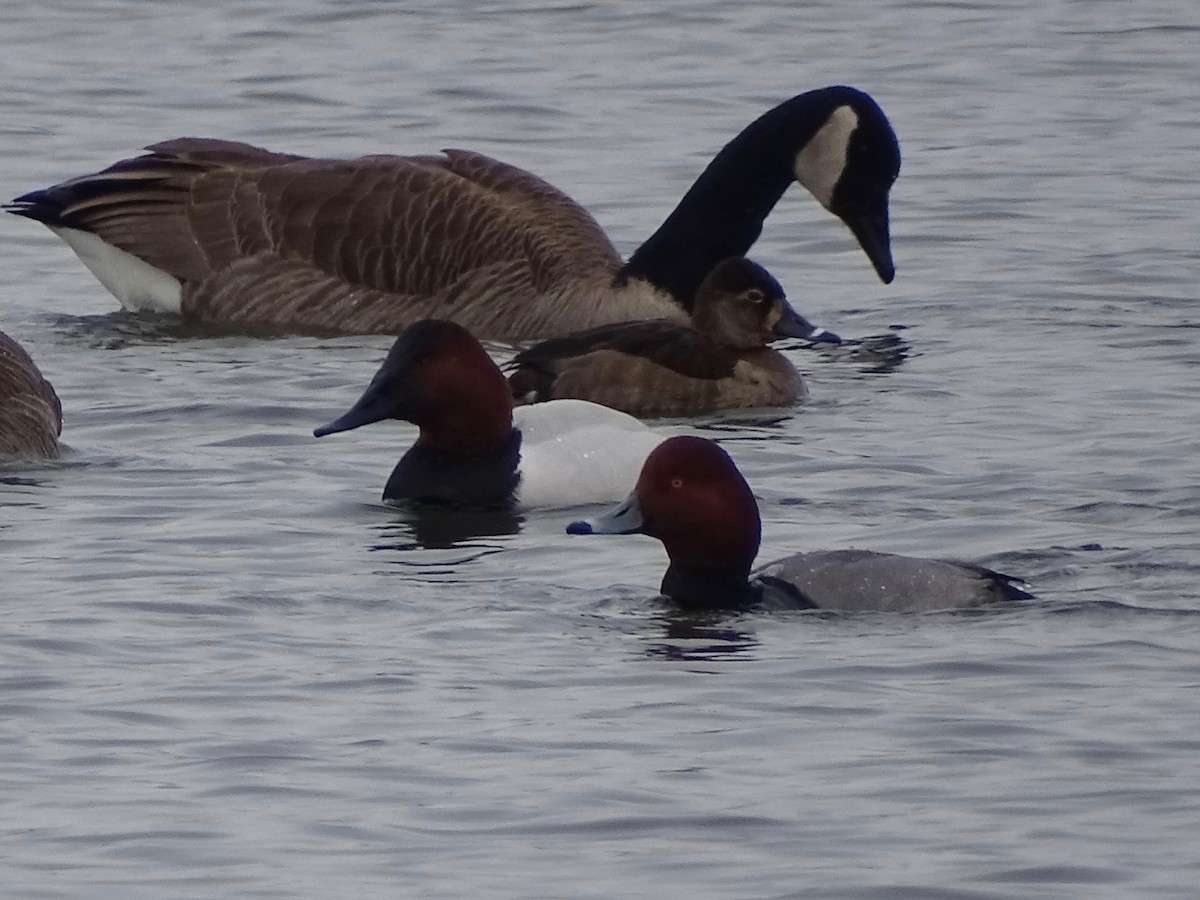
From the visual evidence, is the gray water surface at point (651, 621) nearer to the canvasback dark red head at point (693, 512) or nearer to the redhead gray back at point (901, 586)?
the redhead gray back at point (901, 586)

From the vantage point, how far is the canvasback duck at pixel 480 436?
11.6 m

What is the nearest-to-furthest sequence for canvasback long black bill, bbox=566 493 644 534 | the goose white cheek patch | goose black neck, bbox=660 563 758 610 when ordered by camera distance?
1. goose black neck, bbox=660 563 758 610
2. canvasback long black bill, bbox=566 493 644 534
3. the goose white cheek patch

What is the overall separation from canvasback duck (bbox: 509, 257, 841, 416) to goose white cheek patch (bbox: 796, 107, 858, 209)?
2365 mm

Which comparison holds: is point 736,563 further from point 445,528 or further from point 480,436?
point 480,436

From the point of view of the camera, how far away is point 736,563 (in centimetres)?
997

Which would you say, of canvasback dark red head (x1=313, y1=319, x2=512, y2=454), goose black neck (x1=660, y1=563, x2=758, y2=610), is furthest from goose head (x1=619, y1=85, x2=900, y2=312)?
goose black neck (x1=660, y1=563, x2=758, y2=610)

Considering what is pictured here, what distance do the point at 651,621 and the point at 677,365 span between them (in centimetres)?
373

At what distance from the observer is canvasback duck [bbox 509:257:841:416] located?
13.3 metres

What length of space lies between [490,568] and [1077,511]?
2127mm

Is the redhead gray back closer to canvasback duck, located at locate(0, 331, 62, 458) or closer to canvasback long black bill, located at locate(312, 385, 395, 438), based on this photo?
canvasback long black bill, located at locate(312, 385, 395, 438)

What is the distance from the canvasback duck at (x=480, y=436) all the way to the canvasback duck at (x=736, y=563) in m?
1.38

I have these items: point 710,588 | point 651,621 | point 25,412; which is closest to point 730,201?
point 25,412

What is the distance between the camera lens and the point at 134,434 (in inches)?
502

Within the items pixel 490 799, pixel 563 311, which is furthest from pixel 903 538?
pixel 563 311
